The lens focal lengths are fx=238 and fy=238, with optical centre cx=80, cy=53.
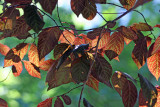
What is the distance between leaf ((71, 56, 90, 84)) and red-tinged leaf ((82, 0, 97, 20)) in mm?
110

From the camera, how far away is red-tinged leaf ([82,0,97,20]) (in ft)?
1.48

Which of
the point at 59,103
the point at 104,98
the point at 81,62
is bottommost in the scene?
the point at 104,98

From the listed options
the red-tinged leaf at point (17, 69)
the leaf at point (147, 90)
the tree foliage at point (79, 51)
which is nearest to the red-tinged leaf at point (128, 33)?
the tree foliage at point (79, 51)

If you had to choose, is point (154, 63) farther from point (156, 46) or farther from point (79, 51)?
point (79, 51)

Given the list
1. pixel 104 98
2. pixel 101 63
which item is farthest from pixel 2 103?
pixel 104 98

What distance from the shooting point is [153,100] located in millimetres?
387

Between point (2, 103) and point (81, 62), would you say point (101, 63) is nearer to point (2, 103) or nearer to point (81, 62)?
point (81, 62)

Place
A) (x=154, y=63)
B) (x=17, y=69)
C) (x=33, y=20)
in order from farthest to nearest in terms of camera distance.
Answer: (x=17, y=69) < (x=154, y=63) < (x=33, y=20)

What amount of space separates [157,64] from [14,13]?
0.29 metres

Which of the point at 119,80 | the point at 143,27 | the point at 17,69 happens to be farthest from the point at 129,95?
the point at 17,69

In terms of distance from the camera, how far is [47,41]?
43cm

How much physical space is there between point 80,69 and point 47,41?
9 cm

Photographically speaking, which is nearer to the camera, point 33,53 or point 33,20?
point 33,20

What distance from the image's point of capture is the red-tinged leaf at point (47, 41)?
42cm
